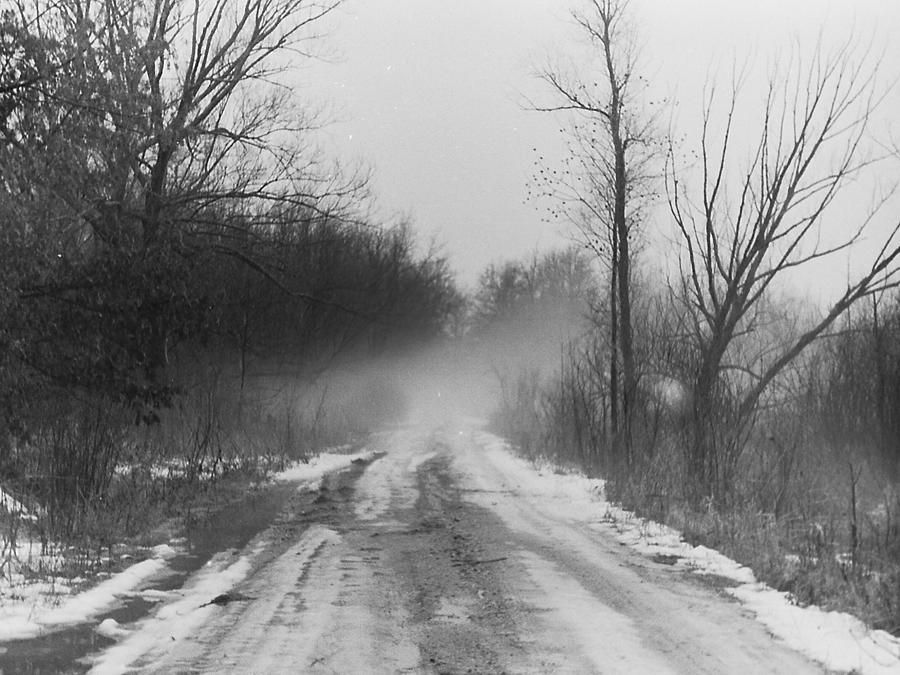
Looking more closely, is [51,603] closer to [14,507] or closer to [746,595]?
[14,507]

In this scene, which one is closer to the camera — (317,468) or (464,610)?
(464,610)

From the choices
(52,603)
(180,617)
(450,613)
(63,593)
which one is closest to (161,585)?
(63,593)

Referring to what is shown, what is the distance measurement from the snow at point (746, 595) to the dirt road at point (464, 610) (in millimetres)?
179

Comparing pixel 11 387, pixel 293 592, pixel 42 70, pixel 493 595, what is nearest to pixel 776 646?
pixel 493 595

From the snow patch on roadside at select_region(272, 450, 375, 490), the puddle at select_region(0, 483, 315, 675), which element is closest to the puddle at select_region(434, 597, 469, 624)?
the puddle at select_region(0, 483, 315, 675)

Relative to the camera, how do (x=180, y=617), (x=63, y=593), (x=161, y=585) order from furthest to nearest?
(x=161, y=585)
(x=63, y=593)
(x=180, y=617)

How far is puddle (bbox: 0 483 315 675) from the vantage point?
564cm

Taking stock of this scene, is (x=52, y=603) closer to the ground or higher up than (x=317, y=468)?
higher up

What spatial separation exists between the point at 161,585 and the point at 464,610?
2.73 metres

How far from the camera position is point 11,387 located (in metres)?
9.62

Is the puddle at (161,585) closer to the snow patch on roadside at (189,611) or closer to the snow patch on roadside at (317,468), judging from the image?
the snow patch on roadside at (189,611)

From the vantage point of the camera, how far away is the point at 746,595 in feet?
25.0

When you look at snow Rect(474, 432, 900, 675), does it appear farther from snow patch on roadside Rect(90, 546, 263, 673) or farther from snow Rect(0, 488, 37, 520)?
snow Rect(0, 488, 37, 520)

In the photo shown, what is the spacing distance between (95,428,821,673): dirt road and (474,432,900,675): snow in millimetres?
179
